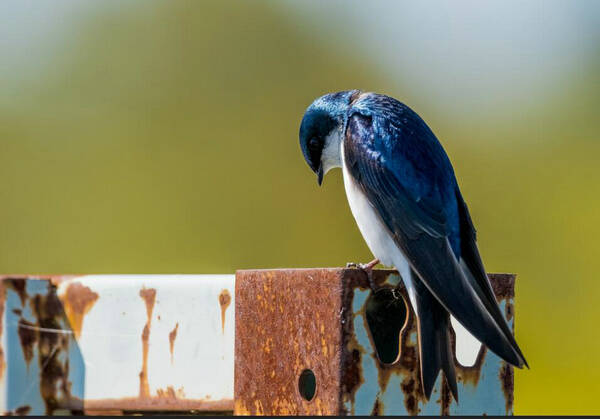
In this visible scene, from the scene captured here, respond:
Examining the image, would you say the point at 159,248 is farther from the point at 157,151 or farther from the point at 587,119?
the point at 587,119

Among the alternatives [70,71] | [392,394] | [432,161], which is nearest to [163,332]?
[392,394]

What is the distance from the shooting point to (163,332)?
222 cm

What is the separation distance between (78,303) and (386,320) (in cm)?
61

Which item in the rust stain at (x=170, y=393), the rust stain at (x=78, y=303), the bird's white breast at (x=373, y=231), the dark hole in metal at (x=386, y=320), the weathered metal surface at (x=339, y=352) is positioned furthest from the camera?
the bird's white breast at (x=373, y=231)

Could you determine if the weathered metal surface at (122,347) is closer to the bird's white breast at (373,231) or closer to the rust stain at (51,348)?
the rust stain at (51,348)

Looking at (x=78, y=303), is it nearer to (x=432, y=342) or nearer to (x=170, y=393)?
(x=170, y=393)

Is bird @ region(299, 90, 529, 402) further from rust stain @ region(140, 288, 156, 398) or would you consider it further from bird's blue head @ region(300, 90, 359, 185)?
rust stain @ region(140, 288, 156, 398)

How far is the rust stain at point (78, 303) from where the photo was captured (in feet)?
7.51

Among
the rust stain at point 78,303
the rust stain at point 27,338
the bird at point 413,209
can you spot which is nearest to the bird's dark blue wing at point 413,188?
the bird at point 413,209

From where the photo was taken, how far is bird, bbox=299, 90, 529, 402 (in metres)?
2.14

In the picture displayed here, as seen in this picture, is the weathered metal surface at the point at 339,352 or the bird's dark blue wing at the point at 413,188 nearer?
the weathered metal surface at the point at 339,352

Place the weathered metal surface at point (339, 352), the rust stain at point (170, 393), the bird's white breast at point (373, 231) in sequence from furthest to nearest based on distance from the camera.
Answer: the bird's white breast at point (373, 231) → the rust stain at point (170, 393) → the weathered metal surface at point (339, 352)

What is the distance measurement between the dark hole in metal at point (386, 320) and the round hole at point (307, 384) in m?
0.16

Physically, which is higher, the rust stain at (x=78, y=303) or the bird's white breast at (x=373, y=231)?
the bird's white breast at (x=373, y=231)
